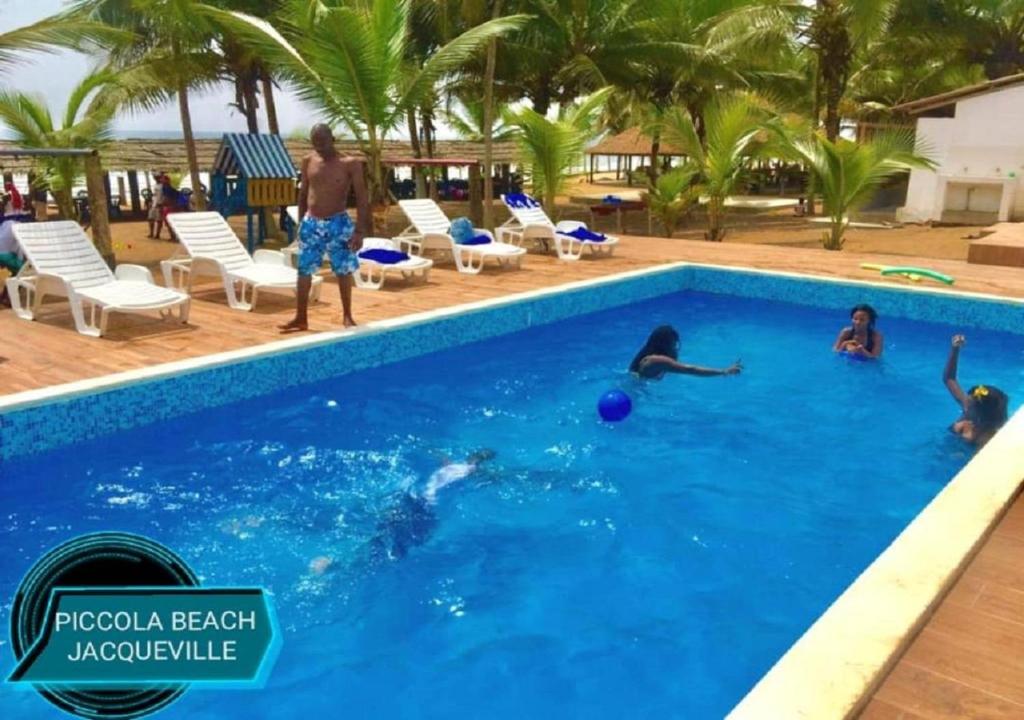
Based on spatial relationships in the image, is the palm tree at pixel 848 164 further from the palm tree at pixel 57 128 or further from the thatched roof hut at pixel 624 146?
the thatched roof hut at pixel 624 146

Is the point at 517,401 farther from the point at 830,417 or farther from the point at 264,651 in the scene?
the point at 264,651

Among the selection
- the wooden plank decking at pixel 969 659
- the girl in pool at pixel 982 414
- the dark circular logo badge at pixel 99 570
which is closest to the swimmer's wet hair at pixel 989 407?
the girl in pool at pixel 982 414

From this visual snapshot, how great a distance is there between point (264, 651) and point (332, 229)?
18.2ft

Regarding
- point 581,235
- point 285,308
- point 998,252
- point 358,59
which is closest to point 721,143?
point 581,235

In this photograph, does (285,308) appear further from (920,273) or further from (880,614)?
(920,273)

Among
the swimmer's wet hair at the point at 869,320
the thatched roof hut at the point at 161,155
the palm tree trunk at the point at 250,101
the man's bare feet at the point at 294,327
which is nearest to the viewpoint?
the man's bare feet at the point at 294,327

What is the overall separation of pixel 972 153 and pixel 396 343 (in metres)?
19.3

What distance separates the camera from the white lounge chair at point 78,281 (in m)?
6.82

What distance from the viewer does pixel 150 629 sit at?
5.86 ft

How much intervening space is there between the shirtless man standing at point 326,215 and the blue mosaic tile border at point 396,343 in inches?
23.3

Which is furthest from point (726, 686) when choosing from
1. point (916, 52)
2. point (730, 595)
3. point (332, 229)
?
point (916, 52)

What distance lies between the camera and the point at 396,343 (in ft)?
24.9

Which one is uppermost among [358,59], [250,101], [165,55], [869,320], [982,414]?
[165,55]

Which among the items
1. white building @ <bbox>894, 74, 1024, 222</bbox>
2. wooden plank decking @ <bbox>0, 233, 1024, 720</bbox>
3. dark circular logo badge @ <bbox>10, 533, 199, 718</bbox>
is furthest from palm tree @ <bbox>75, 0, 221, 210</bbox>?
white building @ <bbox>894, 74, 1024, 222</bbox>
